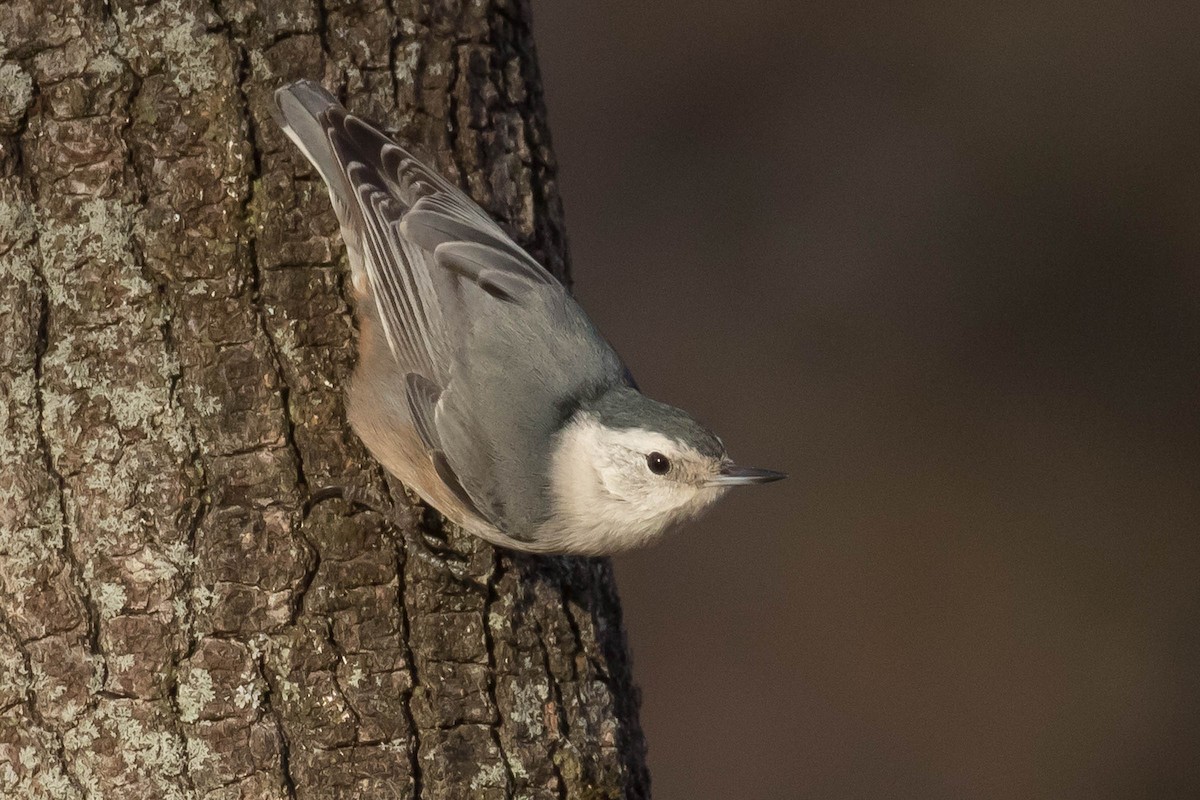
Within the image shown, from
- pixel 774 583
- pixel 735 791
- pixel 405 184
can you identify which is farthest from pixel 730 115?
pixel 405 184

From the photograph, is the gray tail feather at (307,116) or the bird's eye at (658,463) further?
the bird's eye at (658,463)

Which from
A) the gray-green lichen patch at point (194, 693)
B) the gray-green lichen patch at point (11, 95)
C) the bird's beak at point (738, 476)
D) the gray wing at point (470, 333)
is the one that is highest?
the gray-green lichen patch at point (11, 95)

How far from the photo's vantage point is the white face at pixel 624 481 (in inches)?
99.0

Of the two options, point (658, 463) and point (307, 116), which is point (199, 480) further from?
point (658, 463)

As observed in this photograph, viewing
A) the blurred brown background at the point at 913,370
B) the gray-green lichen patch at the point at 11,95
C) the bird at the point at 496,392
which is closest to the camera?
the gray-green lichen patch at the point at 11,95

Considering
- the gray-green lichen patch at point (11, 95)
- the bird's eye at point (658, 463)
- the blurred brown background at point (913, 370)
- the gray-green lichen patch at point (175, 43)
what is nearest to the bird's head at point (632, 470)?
the bird's eye at point (658, 463)

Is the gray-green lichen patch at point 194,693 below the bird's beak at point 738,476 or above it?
below

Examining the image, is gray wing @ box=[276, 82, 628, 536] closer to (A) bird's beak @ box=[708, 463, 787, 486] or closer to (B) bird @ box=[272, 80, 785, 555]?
(B) bird @ box=[272, 80, 785, 555]

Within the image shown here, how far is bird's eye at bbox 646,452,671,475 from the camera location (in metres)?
2.54

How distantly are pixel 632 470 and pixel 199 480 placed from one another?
33.5 inches

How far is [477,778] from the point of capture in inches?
89.5

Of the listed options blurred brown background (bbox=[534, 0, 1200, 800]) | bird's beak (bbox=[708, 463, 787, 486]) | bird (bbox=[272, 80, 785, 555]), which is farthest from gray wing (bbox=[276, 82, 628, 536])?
blurred brown background (bbox=[534, 0, 1200, 800])

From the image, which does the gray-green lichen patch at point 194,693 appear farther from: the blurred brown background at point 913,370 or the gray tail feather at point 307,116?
the blurred brown background at point 913,370

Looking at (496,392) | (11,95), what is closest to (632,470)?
(496,392)
